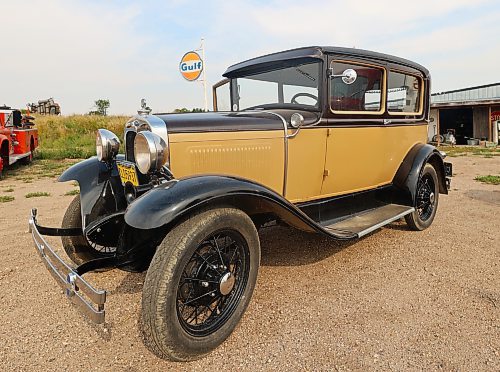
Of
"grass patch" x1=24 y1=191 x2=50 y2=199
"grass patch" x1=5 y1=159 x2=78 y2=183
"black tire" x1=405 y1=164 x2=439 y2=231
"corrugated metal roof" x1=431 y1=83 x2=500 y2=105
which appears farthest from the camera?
"corrugated metal roof" x1=431 y1=83 x2=500 y2=105

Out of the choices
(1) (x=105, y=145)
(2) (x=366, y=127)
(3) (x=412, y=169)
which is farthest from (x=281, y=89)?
(3) (x=412, y=169)

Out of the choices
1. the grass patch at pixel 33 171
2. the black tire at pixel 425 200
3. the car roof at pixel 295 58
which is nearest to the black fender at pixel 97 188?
the car roof at pixel 295 58

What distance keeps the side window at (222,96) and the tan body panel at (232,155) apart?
51.5 inches

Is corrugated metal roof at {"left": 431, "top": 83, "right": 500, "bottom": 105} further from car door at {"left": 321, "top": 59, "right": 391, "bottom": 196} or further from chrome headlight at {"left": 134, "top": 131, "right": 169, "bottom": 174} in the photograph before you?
chrome headlight at {"left": 134, "top": 131, "right": 169, "bottom": 174}

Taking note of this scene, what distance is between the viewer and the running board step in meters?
3.25

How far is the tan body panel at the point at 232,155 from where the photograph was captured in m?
2.65

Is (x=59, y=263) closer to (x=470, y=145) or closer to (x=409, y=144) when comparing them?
(x=409, y=144)

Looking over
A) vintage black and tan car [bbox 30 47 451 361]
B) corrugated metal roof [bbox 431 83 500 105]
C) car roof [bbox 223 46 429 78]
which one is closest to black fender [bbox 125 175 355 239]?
vintage black and tan car [bbox 30 47 451 361]

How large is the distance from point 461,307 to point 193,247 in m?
2.00

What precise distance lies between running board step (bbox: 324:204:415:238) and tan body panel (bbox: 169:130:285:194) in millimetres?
706

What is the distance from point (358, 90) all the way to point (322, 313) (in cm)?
216

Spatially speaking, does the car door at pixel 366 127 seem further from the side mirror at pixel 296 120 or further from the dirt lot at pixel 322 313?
the dirt lot at pixel 322 313

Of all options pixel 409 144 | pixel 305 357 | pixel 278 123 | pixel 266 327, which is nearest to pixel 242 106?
pixel 278 123

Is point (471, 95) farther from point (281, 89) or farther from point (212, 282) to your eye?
point (212, 282)
